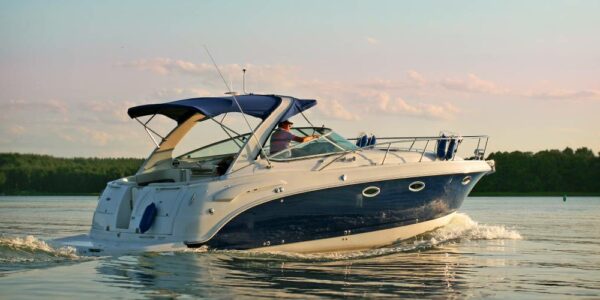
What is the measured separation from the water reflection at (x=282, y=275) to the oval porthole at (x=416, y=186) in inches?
46.2

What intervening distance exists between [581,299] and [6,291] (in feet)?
21.4

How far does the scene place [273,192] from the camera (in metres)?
14.2

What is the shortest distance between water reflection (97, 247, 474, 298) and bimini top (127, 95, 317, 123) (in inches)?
93.3

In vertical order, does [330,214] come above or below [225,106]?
below

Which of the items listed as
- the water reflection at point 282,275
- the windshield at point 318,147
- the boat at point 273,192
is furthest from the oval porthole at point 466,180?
the windshield at point 318,147

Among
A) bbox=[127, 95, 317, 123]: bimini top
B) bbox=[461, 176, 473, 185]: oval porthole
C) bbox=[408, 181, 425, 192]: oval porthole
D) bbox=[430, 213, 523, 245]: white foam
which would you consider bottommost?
bbox=[430, 213, 523, 245]: white foam

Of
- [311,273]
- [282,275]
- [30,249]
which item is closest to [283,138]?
[311,273]

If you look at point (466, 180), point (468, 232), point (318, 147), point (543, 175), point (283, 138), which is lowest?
point (468, 232)

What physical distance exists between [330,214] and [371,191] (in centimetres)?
81

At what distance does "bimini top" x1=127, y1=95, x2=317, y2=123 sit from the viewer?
591 inches

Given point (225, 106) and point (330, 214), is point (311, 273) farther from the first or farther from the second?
point (225, 106)

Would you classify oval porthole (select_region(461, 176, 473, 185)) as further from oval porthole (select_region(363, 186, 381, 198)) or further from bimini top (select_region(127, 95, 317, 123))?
bimini top (select_region(127, 95, 317, 123))

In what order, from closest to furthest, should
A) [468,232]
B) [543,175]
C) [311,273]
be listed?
[311,273] → [468,232] → [543,175]

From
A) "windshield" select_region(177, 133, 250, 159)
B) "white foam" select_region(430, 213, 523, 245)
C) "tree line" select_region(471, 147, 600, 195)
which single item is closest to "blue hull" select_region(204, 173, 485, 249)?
"white foam" select_region(430, 213, 523, 245)
